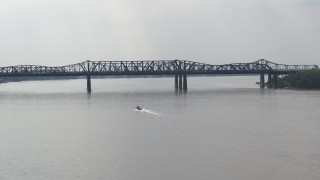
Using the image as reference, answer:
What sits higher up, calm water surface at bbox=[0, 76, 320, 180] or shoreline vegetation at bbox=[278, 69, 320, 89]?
shoreline vegetation at bbox=[278, 69, 320, 89]

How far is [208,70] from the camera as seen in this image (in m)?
168

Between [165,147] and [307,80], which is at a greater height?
[307,80]

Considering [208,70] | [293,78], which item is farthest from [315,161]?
[208,70]

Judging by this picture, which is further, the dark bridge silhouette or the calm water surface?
the dark bridge silhouette

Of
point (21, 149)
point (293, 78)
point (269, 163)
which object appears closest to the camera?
point (269, 163)

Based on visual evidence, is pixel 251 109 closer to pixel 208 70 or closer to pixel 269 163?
pixel 269 163

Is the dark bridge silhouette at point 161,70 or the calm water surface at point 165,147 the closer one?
the calm water surface at point 165,147

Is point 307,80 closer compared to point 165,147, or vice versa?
point 165,147

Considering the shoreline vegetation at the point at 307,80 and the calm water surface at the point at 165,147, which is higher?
the shoreline vegetation at the point at 307,80

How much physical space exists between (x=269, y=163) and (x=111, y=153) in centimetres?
1165

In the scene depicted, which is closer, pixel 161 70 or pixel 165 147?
pixel 165 147

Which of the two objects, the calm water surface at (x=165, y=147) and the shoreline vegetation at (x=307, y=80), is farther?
the shoreline vegetation at (x=307, y=80)

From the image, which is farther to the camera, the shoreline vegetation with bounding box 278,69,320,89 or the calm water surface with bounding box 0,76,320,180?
the shoreline vegetation with bounding box 278,69,320,89

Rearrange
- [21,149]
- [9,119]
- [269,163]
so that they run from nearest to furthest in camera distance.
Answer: [269,163]
[21,149]
[9,119]
